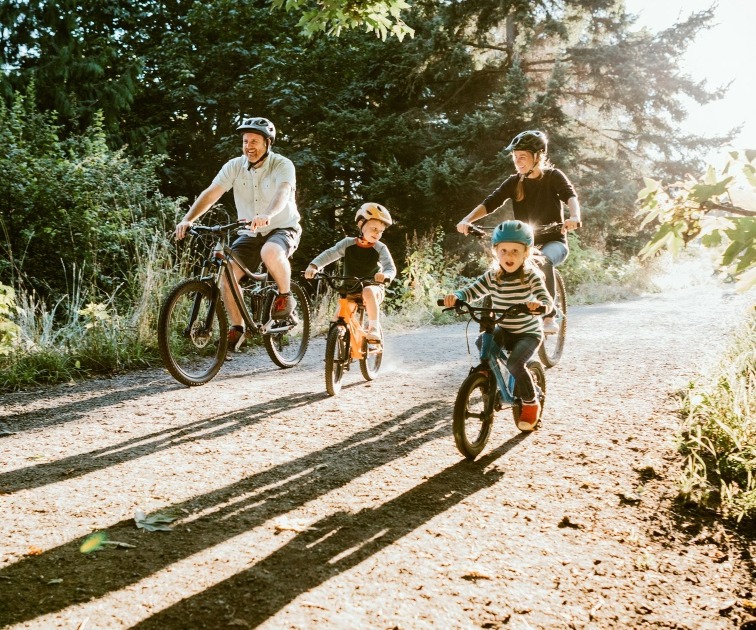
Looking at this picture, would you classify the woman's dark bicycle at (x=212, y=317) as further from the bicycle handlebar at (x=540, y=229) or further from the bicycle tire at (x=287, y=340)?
the bicycle handlebar at (x=540, y=229)

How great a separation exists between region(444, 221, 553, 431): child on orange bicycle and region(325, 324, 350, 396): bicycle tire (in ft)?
4.59

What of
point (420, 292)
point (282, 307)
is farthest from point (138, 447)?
point (420, 292)

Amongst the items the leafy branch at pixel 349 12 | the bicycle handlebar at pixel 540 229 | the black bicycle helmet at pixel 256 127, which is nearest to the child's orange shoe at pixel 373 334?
the bicycle handlebar at pixel 540 229

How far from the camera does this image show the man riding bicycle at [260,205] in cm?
559

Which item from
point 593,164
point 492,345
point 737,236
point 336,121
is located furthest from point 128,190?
point 593,164

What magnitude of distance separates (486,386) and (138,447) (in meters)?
2.15

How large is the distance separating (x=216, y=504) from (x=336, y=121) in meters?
14.8

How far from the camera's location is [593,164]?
17125mm

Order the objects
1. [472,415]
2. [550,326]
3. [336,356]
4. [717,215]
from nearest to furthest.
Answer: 1. [717,215]
2. [472,415]
3. [336,356]
4. [550,326]

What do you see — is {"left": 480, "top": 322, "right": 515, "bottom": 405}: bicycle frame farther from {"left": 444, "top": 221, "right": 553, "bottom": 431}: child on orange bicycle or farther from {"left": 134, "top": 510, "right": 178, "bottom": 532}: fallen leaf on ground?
{"left": 134, "top": 510, "right": 178, "bottom": 532}: fallen leaf on ground

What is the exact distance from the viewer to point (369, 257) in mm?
5547

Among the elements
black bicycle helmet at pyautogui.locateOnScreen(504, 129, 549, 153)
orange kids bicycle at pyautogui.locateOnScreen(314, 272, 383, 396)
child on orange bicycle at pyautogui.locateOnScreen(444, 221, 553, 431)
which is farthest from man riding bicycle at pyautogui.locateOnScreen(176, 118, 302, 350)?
child on orange bicycle at pyautogui.locateOnScreen(444, 221, 553, 431)

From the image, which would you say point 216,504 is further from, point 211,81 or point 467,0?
point 211,81

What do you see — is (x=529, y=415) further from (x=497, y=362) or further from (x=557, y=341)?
(x=557, y=341)
